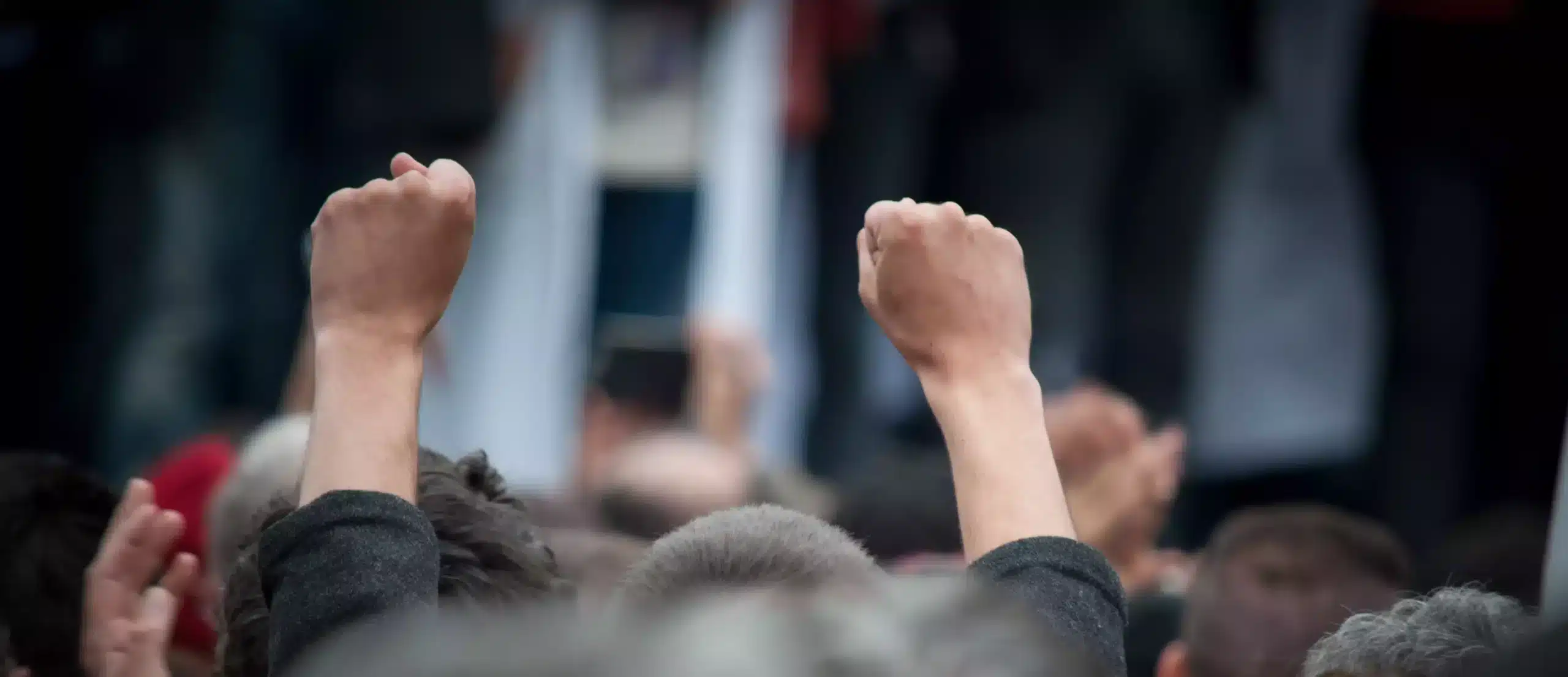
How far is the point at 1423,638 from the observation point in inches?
52.6

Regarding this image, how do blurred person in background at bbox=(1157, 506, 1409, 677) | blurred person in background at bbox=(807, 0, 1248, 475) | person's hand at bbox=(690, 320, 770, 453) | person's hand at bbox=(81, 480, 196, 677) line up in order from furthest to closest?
blurred person in background at bbox=(807, 0, 1248, 475), person's hand at bbox=(690, 320, 770, 453), blurred person in background at bbox=(1157, 506, 1409, 677), person's hand at bbox=(81, 480, 196, 677)

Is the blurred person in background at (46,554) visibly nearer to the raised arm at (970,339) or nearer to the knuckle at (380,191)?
the knuckle at (380,191)

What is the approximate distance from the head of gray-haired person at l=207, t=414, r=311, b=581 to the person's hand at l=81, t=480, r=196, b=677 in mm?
248

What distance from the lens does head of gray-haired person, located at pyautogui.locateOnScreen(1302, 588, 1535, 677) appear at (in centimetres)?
131

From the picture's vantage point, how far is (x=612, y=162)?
14.6 feet

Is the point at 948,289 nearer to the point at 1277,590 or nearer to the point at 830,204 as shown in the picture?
the point at 1277,590

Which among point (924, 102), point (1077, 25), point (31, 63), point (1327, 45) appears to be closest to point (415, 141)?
point (31, 63)

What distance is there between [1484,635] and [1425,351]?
285 centimetres

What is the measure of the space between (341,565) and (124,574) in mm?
465

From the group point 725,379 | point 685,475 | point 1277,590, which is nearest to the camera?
point 1277,590

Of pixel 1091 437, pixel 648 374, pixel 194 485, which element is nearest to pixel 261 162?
pixel 648 374

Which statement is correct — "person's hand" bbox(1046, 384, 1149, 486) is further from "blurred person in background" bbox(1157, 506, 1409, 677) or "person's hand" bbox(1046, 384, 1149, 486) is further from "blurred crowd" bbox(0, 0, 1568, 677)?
"blurred person in background" bbox(1157, 506, 1409, 677)

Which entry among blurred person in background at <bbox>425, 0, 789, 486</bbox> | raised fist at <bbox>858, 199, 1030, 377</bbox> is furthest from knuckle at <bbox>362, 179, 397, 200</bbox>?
blurred person in background at <bbox>425, 0, 789, 486</bbox>

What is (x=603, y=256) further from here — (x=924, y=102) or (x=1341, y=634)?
(x=1341, y=634)
